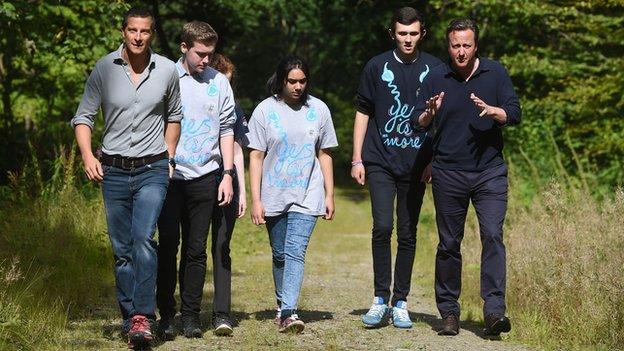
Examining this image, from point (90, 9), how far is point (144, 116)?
8.47 m

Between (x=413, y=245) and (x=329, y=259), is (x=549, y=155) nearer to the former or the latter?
(x=329, y=259)

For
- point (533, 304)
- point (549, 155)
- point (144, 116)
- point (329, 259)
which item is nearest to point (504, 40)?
point (549, 155)

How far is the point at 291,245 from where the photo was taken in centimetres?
785

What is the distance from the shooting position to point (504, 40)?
2434 cm

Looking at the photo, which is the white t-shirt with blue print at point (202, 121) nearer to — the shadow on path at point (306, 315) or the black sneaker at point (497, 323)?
the shadow on path at point (306, 315)

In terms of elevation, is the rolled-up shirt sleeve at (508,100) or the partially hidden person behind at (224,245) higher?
the rolled-up shirt sleeve at (508,100)

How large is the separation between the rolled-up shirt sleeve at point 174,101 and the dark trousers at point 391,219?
169 centimetres

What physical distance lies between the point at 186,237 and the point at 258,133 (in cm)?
96

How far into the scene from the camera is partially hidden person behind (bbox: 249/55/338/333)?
7.84m

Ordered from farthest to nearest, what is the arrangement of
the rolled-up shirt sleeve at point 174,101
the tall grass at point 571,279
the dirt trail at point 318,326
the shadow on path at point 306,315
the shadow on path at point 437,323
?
the shadow on path at point 306,315, the shadow on path at point 437,323, the tall grass at point 571,279, the dirt trail at point 318,326, the rolled-up shirt sleeve at point 174,101

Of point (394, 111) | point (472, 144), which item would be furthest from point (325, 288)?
point (472, 144)

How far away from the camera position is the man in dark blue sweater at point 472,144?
753cm

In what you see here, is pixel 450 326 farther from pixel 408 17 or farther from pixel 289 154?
pixel 408 17

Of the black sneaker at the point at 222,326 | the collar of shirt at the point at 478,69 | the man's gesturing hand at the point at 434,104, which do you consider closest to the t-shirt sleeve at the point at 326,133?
the man's gesturing hand at the point at 434,104
